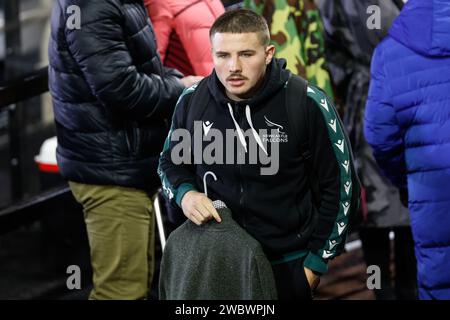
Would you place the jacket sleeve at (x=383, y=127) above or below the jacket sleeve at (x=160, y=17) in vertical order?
below

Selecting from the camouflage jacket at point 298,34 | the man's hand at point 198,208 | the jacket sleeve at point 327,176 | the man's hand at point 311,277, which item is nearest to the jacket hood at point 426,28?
the jacket sleeve at point 327,176

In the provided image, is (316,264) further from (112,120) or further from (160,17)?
(160,17)

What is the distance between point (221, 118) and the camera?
3602 mm

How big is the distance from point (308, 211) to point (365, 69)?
167 cm

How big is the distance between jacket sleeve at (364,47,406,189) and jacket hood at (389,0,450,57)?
157 millimetres

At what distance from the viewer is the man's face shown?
11.5ft

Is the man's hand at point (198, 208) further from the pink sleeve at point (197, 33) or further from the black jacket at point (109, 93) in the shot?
the pink sleeve at point (197, 33)

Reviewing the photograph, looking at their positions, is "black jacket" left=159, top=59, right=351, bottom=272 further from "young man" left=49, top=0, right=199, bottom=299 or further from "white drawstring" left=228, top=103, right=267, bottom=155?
"young man" left=49, top=0, right=199, bottom=299

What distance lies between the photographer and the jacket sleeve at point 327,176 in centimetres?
356

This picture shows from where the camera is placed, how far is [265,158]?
3.57m

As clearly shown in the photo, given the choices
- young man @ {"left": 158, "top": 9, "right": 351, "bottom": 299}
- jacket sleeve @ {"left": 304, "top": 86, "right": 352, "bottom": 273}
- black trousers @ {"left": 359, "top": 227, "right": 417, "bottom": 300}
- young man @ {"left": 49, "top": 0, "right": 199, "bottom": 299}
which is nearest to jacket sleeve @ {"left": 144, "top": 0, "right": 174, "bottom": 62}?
young man @ {"left": 49, "top": 0, "right": 199, "bottom": 299}

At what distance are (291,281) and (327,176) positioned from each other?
378 mm

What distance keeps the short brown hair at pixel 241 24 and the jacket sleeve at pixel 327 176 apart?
0.83 feet
